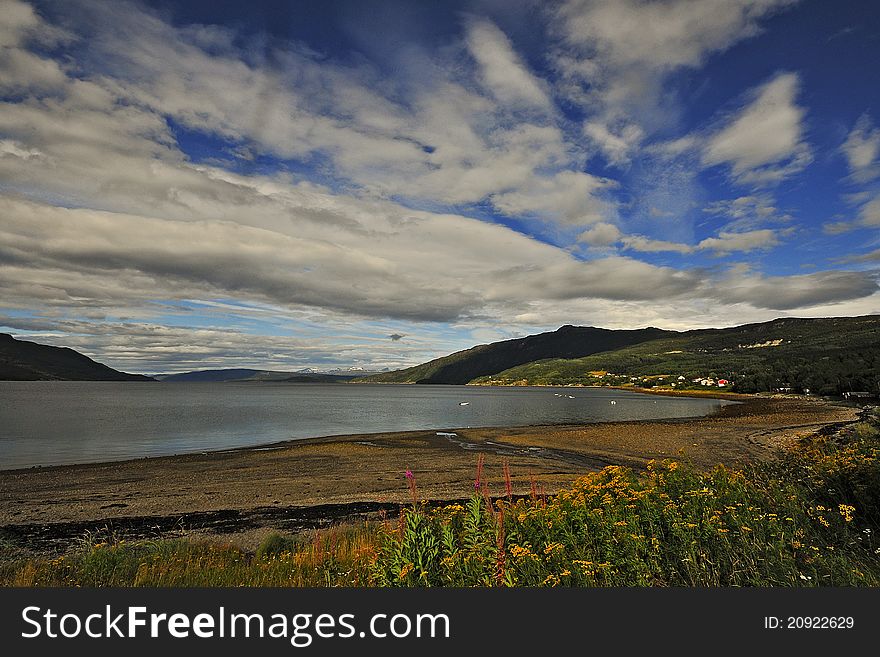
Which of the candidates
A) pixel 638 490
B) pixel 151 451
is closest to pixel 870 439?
pixel 638 490

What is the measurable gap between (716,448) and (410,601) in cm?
4452

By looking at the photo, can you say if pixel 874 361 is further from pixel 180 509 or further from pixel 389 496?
pixel 180 509

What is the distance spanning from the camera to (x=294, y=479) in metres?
29.2

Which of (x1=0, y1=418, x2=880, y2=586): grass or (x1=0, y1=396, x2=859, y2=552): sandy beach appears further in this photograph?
(x1=0, y1=396, x2=859, y2=552): sandy beach

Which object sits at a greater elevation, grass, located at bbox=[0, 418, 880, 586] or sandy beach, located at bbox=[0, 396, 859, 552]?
grass, located at bbox=[0, 418, 880, 586]

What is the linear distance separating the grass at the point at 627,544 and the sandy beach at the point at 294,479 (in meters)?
3.90

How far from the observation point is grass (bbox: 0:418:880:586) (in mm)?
6574

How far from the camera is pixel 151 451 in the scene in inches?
1678

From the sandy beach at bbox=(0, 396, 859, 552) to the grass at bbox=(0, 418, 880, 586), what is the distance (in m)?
3.90

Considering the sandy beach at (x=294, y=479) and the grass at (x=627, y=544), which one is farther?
the sandy beach at (x=294, y=479)

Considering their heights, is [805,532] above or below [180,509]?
above

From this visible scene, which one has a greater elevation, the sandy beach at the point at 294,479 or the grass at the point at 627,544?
the grass at the point at 627,544

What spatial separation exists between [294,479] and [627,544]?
83.1ft

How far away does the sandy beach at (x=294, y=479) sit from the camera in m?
19.8
